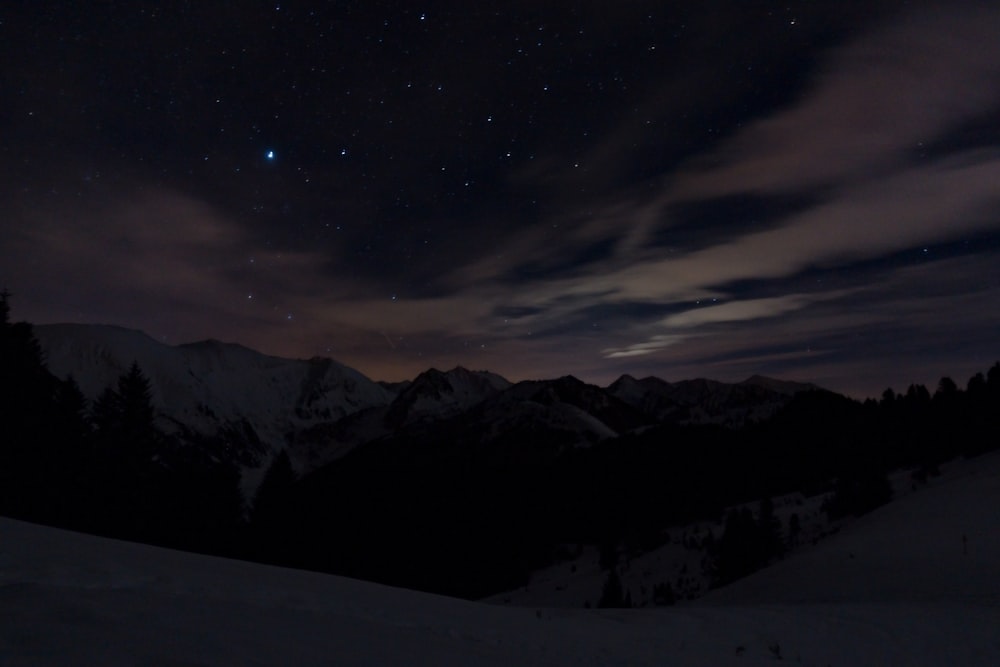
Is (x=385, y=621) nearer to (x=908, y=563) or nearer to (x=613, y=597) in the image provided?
(x=908, y=563)

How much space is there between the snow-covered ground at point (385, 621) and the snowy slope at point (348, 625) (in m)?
0.03

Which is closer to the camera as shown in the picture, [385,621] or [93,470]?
[385,621]

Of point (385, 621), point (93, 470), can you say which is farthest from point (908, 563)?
point (93, 470)

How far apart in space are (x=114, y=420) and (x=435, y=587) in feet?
156

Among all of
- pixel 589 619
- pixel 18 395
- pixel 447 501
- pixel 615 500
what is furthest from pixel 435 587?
pixel 589 619

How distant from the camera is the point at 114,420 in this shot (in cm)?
3744

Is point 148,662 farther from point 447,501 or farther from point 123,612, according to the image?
point 447,501

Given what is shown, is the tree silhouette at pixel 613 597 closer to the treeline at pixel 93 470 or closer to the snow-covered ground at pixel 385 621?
the snow-covered ground at pixel 385 621

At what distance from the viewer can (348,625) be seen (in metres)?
7.05

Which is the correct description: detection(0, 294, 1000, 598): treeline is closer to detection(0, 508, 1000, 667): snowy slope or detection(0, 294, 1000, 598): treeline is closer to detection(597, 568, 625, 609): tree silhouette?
detection(597, 568, 625, 609): tree silhouette

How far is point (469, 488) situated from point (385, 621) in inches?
5042

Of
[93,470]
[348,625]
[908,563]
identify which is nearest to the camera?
[348,625]

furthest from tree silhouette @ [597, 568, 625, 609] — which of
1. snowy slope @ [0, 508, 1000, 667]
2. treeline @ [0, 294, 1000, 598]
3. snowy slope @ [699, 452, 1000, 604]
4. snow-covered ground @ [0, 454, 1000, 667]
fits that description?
snowy slope @ [0, 508, 1000, 667]

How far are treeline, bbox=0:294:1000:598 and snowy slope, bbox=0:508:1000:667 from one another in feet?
69.7
